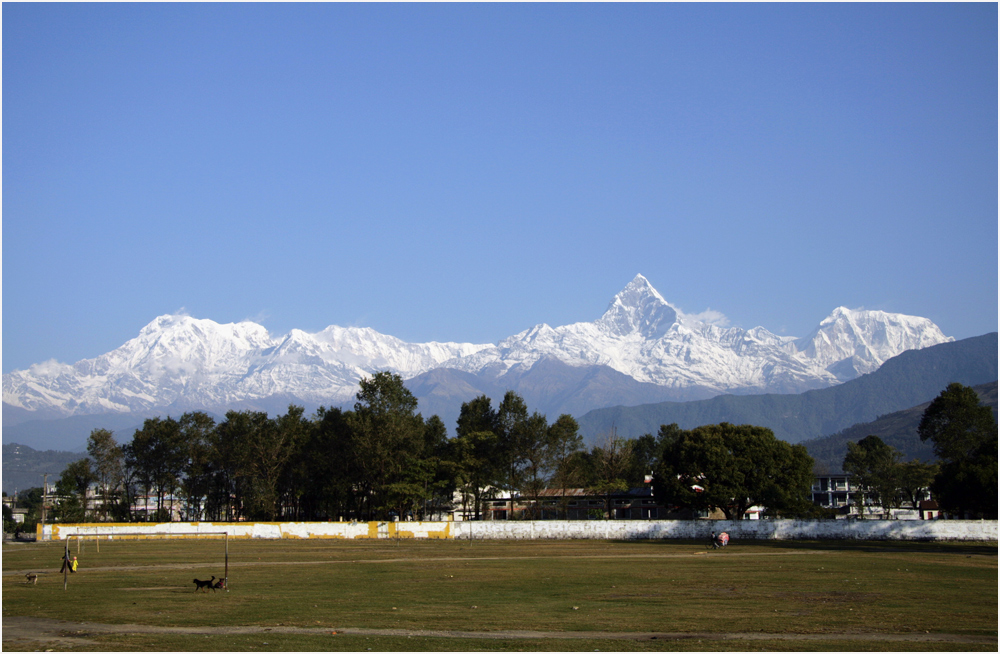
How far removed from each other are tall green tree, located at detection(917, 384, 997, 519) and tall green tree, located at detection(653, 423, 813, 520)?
12918 mm

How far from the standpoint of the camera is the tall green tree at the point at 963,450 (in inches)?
2759

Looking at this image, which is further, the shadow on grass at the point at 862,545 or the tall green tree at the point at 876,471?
the tall green tree at the point at 876,471

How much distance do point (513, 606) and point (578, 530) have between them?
58.8 metres

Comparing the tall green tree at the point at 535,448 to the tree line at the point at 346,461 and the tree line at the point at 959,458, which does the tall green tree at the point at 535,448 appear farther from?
the tree line at the point at 959,458

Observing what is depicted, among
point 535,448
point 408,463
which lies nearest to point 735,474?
point 535,448

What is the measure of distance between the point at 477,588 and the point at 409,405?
7775 centimetres

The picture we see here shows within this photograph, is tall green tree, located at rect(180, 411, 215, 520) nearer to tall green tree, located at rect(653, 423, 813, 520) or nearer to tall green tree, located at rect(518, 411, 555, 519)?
tall green tree, located at rect(518, 411, 555, 519)

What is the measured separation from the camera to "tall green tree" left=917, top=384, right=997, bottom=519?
70081 millimetres

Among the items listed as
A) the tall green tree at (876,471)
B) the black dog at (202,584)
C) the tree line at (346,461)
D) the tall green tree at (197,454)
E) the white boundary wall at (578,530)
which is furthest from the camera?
the tall green tree at (876,471)

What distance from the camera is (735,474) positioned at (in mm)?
85625

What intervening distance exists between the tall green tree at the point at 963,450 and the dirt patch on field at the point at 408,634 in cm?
5562

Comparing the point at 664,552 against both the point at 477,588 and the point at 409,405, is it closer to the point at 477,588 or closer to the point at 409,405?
the point at 477,588

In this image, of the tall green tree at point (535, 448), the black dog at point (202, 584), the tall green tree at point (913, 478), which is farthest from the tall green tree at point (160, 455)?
the tall green tree at point (913, 478)

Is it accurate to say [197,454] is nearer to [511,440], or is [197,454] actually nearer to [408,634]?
→ [511,440]
